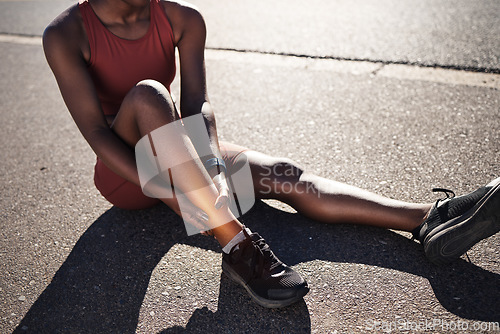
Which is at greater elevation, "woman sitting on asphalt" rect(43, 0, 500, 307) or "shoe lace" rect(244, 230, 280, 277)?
"woman sitting on asphalt" rect(43, 0, 500, 307)

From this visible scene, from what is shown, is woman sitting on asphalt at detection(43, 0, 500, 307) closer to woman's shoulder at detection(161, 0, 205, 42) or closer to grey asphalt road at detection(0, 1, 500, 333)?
woman's shoulder at detection(161, 0, 205, 42)

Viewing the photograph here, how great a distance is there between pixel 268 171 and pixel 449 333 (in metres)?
1.06

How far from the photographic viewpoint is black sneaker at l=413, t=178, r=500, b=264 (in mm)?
1787

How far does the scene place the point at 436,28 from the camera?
4.41 m

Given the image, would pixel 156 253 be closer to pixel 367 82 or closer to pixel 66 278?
pixel 66 278

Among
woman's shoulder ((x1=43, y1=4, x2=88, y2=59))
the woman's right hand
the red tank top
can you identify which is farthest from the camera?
the red tank top

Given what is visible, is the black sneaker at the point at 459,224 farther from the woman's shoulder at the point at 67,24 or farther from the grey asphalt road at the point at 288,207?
the woman's shoulder at the point at 67,24

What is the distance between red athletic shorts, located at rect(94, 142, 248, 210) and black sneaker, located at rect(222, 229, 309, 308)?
1.84 ft

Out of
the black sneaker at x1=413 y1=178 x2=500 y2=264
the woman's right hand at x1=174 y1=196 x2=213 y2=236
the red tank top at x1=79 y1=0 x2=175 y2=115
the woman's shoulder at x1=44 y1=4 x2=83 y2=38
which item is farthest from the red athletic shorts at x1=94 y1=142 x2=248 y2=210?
the black sneaker at x1=413 y1=178 x2=500 y2=264

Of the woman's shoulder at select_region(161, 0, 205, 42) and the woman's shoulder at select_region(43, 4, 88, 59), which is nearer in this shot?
the woman's shoulder at select_region(43, 4, 88, 59)

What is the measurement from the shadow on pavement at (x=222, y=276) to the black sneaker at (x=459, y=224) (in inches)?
4.0

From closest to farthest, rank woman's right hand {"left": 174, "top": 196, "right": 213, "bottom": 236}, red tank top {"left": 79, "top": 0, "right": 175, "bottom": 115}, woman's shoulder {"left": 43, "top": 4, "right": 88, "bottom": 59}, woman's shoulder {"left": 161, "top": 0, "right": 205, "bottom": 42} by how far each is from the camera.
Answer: woman's right hand {"left": 174, "top": 196, "right": 213, "bottom": 236} < woman's shoulder {"left": 43, "top": 4, "right": 88, "bottom": 59} < red tank top {"left": 79, "top": 0, "right": 175, "bottom": 115} < woman's shoulder {"left": 161, "top": 0, "right": 205, "bottom": 42}

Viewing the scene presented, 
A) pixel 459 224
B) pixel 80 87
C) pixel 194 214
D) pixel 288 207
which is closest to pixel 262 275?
pixel 194 214

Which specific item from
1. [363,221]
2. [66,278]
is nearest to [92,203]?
[66,278]
